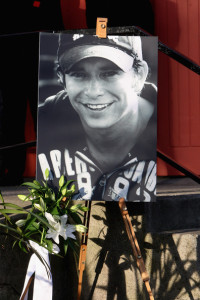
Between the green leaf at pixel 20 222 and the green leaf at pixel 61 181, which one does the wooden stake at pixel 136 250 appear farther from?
the green leaf at pixel 20 222

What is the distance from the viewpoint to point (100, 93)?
2340 millimetres

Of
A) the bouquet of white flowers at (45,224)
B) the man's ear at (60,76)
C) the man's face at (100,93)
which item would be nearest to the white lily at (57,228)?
the bouquet of white flowers at (45,224)

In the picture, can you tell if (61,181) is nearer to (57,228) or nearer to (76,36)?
(57,228)

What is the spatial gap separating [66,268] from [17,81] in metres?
1.26

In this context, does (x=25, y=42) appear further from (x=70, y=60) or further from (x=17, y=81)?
(x=70, y=60)

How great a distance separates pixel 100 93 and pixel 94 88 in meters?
0.03

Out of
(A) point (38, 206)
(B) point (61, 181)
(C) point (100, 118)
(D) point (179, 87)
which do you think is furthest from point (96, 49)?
(D) point (179, 87)

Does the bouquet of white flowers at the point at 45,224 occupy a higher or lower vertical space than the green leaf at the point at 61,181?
lower

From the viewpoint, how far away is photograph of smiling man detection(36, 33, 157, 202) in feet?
7.64

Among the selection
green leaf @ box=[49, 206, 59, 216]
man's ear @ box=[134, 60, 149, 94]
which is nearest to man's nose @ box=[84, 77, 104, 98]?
man's ear @ box=[134, 60, 149, 94]

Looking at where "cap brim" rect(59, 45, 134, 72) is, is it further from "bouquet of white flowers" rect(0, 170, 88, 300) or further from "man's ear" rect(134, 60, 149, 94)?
"bouquet of white flowers" rect(0, 170, 88, 300)

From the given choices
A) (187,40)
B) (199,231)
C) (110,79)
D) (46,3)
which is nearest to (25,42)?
(46,3)

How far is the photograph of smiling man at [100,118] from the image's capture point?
7.64 feet

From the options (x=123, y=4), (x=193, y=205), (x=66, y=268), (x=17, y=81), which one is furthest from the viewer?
(x=123, y=4)
